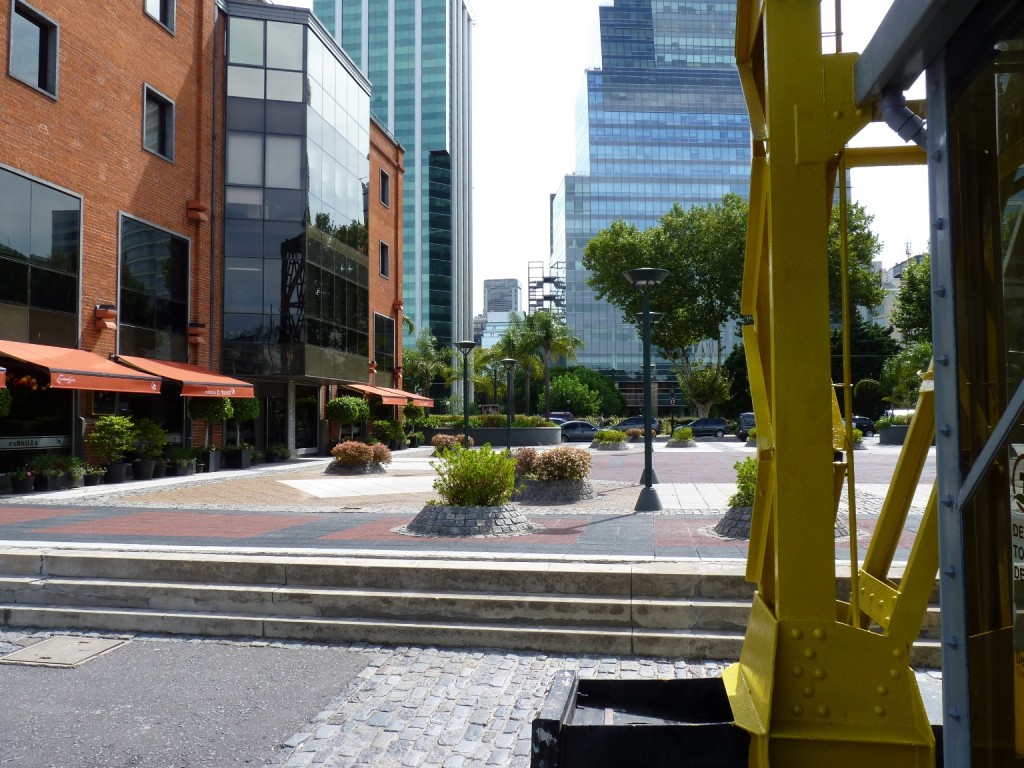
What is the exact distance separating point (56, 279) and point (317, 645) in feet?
50.3

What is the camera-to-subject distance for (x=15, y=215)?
1680cm

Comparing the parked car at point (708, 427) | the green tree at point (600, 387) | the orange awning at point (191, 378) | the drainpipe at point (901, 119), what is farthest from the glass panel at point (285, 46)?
the green tree at point (600, 387)

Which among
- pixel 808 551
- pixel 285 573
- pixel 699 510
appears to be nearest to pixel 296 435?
pixel 699 510

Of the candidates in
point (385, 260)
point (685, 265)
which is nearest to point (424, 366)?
point (685, 265)

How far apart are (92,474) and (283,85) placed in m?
14.4

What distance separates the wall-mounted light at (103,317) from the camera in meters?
19.1

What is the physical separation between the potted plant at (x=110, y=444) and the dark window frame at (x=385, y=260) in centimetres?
1985

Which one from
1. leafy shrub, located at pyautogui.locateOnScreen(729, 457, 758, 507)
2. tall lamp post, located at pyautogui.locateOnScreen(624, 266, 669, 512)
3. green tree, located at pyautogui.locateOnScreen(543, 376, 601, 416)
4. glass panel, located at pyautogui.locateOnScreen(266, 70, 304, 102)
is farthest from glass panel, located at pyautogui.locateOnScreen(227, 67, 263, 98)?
green tree, located at pyautogui.locateOnScreen(543, 376, 601, 416)

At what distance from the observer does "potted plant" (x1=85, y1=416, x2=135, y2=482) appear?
59.4ft

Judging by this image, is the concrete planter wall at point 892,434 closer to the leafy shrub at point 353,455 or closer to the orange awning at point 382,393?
the orange awning at point 382,393

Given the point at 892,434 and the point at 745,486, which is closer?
the point at 745,486

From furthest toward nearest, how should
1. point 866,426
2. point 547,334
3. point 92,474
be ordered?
point 547,334 < point 866,426 < point 92,474

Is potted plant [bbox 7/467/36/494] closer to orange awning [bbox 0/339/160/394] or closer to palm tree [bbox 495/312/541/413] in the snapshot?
orange awning [bbox 0/339/160/394]

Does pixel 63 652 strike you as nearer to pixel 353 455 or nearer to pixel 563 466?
pixel 563 466
